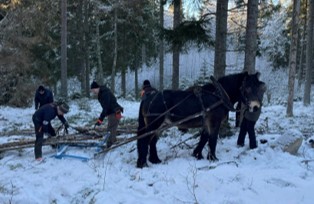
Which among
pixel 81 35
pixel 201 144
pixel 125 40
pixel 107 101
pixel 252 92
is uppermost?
pixel 81 35

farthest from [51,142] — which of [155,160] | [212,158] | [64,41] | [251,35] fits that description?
[64,41]

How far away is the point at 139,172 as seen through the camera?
7.02m

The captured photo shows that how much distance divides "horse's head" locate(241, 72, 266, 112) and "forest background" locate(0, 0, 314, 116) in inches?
95.4

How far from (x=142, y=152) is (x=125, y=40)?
2439cm

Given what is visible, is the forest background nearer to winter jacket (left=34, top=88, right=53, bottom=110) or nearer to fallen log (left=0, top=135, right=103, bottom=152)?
winter jacket (left=34, top=88, right=53, bottom=110)

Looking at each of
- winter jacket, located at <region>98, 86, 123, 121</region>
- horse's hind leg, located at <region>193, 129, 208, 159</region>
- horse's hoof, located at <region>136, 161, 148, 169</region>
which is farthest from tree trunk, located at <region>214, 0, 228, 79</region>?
horse's hoof, located at <region>136, 161, 148, 169</region>

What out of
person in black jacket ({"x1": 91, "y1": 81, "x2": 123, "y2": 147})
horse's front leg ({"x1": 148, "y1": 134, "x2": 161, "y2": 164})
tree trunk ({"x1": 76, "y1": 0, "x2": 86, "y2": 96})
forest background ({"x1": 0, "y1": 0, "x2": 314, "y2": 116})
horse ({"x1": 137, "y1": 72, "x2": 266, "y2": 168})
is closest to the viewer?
horse ({"x1": 137, "y1": 72, "x2": 266, "y2": 168})

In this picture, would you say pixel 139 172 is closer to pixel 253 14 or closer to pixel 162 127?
pixel 162 127

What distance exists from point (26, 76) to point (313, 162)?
17957 millimetres

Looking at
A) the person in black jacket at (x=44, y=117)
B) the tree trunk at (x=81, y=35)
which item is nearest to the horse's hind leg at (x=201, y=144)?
the person in black jacket at (x=44, y=117)

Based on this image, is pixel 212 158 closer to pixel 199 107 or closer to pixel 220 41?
pixel 199 107

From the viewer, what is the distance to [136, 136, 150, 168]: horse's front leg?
7490mm

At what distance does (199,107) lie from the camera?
766cm

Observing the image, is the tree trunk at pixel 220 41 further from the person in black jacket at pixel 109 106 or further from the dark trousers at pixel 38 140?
the dark trousers at pixel 38 140
